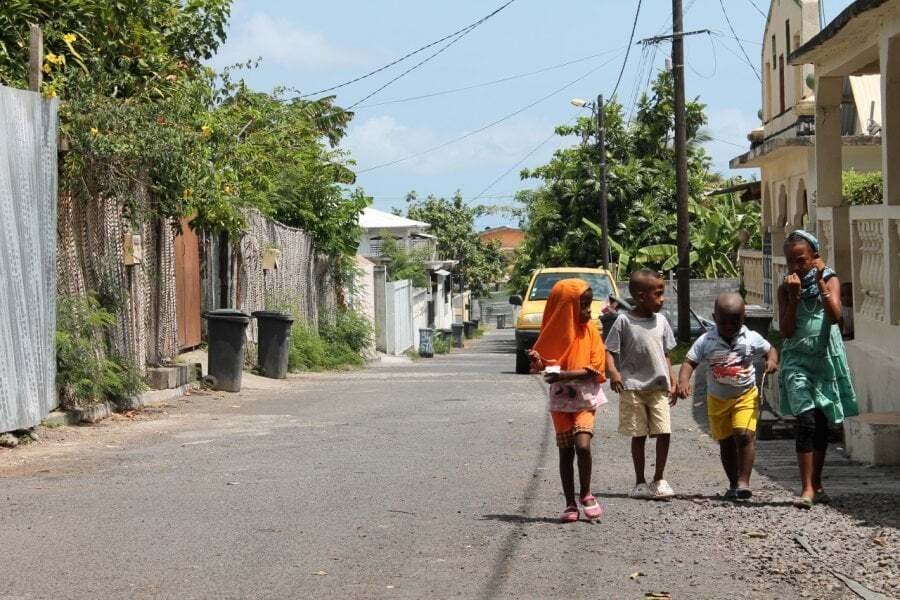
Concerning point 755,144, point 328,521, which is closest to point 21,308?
point 328,521

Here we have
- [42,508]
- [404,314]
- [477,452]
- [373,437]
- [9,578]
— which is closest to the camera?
[9,578]

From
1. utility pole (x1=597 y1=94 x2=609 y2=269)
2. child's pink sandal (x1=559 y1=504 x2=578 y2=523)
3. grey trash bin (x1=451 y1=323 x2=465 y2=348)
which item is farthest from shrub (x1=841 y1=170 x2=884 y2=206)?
grey trash bin (x1=451 y1=323 x2=465 y2=348)

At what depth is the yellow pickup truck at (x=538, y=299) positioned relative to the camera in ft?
77.7

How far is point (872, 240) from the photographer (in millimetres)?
12391

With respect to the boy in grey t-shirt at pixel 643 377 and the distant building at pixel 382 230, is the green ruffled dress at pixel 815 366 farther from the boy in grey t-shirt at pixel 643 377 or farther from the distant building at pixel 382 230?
the distant building at pixel 382 230

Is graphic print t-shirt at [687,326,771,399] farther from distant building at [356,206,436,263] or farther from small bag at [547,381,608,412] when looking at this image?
distant building at [356,206,436,263]

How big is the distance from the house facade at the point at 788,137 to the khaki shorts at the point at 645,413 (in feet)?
38.1

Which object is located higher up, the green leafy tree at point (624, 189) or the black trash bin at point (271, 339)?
the green leafy tree at point (624, 189)

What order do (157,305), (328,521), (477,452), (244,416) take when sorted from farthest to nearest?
(157,305) → (244,416) → (477,452) → (328,521)

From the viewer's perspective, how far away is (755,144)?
2875 cm

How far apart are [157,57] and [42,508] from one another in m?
9.46

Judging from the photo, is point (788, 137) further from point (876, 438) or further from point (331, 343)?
point (876, 438)

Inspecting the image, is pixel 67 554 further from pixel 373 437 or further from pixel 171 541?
pixel 373 437

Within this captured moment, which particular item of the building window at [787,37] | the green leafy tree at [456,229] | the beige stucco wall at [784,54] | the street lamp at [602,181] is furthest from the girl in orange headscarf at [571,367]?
the green leafy tree at [456,229]
